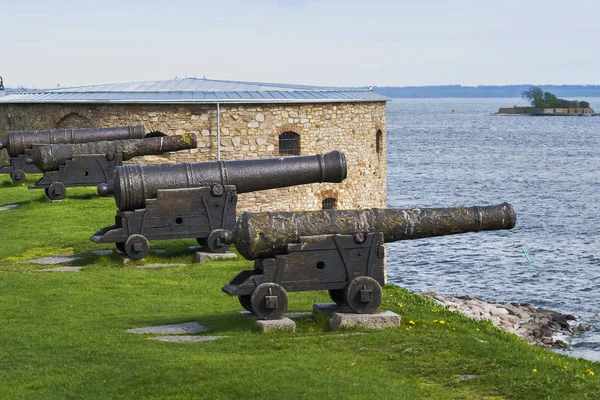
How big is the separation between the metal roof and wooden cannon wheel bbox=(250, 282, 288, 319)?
44.3 ft

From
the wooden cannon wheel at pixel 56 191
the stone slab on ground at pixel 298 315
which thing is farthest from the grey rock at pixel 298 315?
the wooden cannon wheel at pixel 56 191

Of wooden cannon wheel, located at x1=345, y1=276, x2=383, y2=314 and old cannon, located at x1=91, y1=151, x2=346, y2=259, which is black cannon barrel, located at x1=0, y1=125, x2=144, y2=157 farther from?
wooden cannon wheel, located at x1=345, y1=276, x2=383, y2=314

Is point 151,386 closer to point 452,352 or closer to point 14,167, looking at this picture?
point 452,352

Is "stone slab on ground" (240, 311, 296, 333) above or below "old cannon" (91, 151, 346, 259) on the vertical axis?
below

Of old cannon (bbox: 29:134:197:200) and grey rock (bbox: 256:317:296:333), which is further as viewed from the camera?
old cannon (bbox: 29:134:197:200)

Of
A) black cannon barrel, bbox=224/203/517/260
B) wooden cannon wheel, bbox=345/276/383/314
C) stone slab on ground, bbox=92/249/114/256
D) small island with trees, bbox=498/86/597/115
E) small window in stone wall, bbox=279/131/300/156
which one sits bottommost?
small island with trees, bbox=498/86/597/115

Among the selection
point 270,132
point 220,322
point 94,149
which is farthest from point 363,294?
→ point 270,132

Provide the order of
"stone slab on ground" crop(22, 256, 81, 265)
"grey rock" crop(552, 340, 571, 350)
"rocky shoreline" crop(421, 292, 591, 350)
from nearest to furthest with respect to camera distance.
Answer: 1. "stone slab on ground" crop(22, 256, 81, 265)
2. "grey rock" crop(552, 340, 571, 350)
3. "rocky shoreline" crop(421, 292, 591, 350)

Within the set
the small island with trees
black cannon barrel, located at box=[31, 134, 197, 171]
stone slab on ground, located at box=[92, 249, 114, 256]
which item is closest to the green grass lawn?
stone slab on ground, located at box=[92, 249, 114, 256]

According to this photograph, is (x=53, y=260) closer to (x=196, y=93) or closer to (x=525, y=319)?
(x=196, y=93)

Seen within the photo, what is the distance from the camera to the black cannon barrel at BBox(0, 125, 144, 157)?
20.2 meters

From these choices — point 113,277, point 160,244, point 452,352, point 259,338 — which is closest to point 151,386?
point 259,338

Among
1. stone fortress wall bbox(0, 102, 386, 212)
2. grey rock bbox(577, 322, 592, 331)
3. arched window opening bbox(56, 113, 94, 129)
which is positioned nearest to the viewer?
grey rock bbox(577, 322, 592, 331)

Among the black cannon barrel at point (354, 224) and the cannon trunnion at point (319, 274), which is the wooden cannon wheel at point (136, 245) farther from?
the cannon trunnion at point (319, 274)
